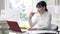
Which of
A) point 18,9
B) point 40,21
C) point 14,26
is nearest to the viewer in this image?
point 14,26

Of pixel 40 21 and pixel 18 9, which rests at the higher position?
pixel 18 9

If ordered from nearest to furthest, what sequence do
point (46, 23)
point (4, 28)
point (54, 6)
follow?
point (4, 28)
point (46, 23)
point (54, 6)

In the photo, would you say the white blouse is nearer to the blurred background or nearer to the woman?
the woman

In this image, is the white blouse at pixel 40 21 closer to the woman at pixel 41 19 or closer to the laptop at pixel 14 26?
the woman at pixel 41 19

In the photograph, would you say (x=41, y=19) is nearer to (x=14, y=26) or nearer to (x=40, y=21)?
(x=40, y=21)

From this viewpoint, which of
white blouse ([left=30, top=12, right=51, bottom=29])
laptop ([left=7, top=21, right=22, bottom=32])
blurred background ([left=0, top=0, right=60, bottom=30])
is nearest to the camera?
laptop ([left=7, top=21, right=22, bottom=32])

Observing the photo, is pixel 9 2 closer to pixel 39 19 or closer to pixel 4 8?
pixel 4 8

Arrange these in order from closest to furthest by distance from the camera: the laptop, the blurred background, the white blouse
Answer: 1. the laptop
2. the white blouse
3. the blurred background

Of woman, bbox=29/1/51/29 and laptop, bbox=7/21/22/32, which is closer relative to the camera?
laptop, bbox=7/21/22/32

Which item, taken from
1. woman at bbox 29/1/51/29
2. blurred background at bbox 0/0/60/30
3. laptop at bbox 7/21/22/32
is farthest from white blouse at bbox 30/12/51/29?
blurred background at bbox 0/0/60/30

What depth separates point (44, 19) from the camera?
2.40m

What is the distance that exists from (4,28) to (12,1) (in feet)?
8.41

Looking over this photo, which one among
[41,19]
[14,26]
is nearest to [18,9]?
[41,19]

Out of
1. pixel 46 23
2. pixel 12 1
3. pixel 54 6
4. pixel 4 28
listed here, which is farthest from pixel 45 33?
pixel 12 1
